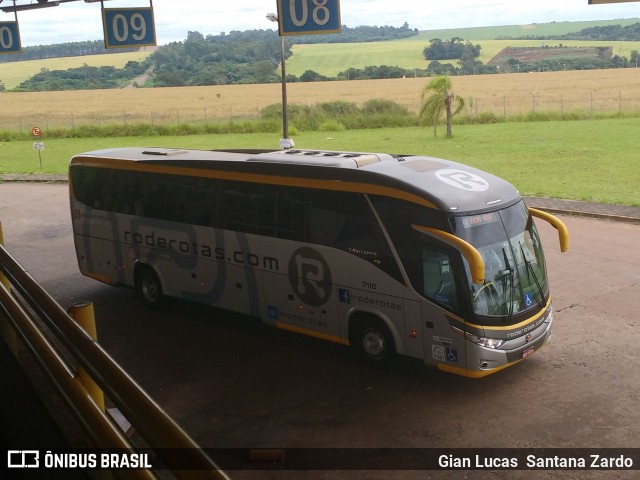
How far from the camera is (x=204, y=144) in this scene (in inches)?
1585

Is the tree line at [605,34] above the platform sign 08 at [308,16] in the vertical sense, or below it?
above

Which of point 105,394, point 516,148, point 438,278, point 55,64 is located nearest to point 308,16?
point 438,278

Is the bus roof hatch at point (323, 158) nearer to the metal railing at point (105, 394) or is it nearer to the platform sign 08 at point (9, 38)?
the metal railing at point (105, 394)

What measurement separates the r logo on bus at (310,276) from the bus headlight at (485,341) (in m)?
2.42

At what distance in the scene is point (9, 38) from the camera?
20.5m

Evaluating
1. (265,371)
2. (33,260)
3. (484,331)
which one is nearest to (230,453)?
(265,371)

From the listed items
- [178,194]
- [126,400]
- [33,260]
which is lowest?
[33,260]

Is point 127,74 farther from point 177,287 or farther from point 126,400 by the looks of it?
point 126,400

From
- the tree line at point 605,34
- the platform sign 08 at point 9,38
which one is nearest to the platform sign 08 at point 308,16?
the platform sign 08 at point 9,38

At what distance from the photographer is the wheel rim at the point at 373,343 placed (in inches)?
431

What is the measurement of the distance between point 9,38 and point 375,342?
14886 mm

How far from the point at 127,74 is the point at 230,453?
228ft

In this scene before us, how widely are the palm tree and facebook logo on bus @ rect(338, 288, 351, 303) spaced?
99.0ft

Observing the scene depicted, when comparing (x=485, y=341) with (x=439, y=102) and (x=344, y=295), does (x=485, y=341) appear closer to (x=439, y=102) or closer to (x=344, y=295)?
(x=344, y=295)
